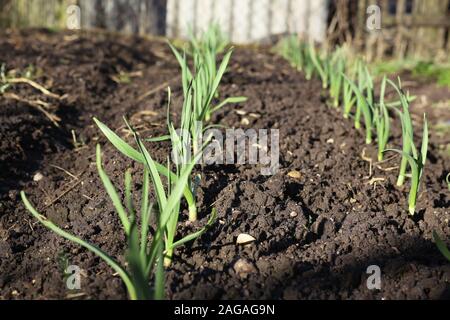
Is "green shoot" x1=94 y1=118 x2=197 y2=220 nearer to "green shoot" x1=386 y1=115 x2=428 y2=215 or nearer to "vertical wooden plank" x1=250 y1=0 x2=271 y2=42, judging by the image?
"green shoot" x1=386 y1=115 x2=428 y2=215

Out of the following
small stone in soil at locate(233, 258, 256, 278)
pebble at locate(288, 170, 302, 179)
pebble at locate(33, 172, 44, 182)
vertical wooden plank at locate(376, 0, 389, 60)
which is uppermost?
vertical wooden plank at locate(376, 0, 389, 60)

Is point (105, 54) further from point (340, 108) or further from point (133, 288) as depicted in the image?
point (133, 288)

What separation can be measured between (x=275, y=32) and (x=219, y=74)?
4330 millimetres

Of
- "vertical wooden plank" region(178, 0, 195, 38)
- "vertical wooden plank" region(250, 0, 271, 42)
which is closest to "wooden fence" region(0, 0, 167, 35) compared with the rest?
"vertical wooden plank" region(178, 0, 195, 38)

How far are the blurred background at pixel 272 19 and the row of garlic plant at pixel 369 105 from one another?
138 centimetres

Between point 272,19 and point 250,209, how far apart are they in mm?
4731

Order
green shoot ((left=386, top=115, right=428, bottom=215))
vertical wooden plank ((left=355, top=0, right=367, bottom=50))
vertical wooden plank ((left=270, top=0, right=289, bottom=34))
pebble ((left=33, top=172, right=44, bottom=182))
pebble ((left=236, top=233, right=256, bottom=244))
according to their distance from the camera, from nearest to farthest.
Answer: pebble ((left=236, top=233, right=256, bottom=244))
green shoot ((left=386, top=115, right=428, bottom=215))
pebble ((left=33, top=172, right=44, bottom=182))
vertical wooden plank ((left=355, top=0, right=367, bottom=50))
vertical wooden plank ((left=270, top=0, right=289, bottom=34))

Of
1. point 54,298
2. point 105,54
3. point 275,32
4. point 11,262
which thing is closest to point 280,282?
point 54,298

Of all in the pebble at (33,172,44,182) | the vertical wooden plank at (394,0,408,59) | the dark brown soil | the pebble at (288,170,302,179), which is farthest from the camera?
the vertical wooden plank at (394,0,408,59)

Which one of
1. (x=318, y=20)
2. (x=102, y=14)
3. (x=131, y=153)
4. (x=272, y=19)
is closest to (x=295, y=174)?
(x=131, y=153)

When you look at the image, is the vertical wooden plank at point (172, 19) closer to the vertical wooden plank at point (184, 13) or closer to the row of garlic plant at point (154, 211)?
the vertical wooden plank at point (184, 13)

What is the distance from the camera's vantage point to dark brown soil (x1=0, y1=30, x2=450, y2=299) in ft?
4.95

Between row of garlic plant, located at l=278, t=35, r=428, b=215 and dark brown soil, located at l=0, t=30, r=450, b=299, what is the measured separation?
9 centimetres

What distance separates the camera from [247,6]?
6.27 meters
